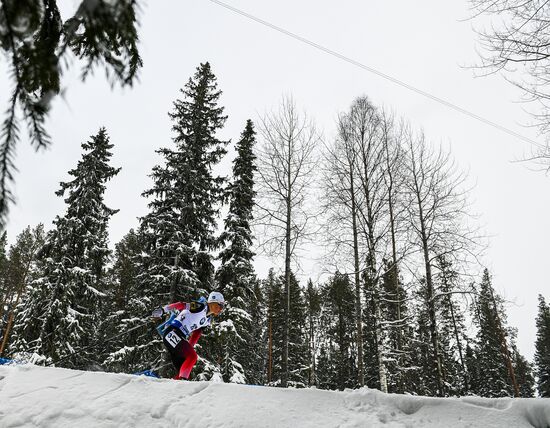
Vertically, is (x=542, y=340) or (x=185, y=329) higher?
(x=542, y=340)

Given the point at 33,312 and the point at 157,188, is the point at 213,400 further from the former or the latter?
the point at 33,312

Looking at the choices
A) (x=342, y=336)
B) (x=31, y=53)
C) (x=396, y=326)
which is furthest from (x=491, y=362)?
Result: (x=31, y=53)

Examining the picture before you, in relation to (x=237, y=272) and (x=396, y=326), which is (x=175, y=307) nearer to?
(x=396, y=326)

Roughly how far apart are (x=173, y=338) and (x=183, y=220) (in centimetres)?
824

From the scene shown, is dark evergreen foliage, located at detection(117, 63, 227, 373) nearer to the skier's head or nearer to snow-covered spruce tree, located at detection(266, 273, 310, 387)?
the skier's head

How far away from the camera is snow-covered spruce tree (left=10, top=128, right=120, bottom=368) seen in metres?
13.9

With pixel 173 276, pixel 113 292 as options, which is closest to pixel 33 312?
pixel 173 276

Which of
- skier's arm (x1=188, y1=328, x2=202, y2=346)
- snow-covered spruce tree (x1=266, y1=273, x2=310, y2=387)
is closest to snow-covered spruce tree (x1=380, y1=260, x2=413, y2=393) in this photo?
skier's arm (x1=188, y1=328, x2=202, y2=346)

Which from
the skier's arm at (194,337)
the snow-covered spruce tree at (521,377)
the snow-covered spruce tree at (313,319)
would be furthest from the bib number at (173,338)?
the snow-covered spruce tree at (521,377)

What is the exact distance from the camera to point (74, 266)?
48.8ft

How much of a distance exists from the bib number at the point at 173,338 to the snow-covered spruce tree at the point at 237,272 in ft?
22.8

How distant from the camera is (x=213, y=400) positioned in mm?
3799

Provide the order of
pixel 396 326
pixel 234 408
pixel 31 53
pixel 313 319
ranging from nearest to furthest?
pixel 31 53, pixel 234 408, pixel 396 326, pixel 313 319

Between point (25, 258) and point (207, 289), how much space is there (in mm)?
23837
